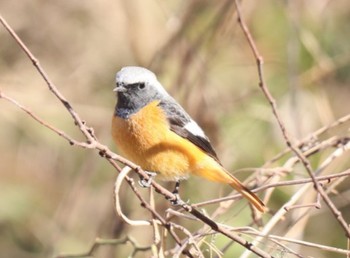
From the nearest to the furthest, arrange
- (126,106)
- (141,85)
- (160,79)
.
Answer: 1. (126,106)
2. (141,85)
3. (160,79)

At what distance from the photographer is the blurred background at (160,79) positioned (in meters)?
5.17

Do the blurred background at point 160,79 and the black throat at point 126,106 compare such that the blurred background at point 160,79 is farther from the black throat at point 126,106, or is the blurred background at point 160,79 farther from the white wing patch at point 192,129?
the black throat at point 126,106

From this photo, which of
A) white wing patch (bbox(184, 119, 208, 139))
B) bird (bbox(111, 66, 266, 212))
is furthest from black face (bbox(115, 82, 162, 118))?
white wing patch (bbox(184, 119, 208, 139))

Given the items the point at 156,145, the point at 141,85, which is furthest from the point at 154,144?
the point at 141,85

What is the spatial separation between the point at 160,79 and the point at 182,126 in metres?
1.59

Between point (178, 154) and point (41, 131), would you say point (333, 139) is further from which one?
point (41, 131)

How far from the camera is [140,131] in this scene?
3.62 m

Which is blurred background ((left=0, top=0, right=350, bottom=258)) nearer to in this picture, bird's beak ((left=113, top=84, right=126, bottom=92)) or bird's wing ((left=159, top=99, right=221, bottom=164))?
bird's wing ((left=159, top=99, right=221, bottom=164))

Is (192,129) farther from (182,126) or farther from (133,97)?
(133,97)

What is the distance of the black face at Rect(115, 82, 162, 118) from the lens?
3744mm

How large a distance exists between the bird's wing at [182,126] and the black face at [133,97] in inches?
3.0

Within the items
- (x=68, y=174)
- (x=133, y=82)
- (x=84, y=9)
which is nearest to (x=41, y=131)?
(x=68, y=174)

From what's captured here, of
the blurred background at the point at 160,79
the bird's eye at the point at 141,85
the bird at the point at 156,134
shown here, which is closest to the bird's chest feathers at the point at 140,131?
the bird at the point at 156,134

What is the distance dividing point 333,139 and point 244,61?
9.07ft
